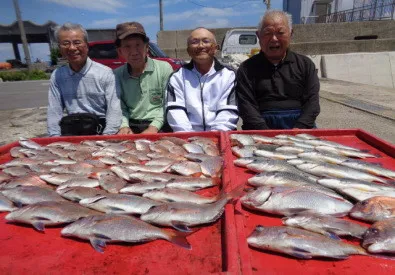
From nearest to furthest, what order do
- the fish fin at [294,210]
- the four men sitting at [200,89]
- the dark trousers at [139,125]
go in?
the fish fin at [294,210], the four men sitting at [200,89], the dark trousers at [139,125]

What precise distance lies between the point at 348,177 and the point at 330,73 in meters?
15.5

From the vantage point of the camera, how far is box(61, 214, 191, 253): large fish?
60.5 inches

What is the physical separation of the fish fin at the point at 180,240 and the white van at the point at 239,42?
13.7 m

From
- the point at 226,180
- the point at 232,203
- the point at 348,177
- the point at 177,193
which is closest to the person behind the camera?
the point at 232,203

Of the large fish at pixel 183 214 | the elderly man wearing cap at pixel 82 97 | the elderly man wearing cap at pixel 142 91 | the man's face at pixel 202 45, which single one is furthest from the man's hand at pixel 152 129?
the large fish at pixel 183 214

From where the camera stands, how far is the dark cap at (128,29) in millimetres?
3770

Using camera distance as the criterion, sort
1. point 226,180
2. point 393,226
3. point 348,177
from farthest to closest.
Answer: point 348,177 → point 226,180 → point 393,226

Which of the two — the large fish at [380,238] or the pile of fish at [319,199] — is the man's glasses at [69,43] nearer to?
the pile of fish at [319,199]

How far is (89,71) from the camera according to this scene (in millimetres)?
3871

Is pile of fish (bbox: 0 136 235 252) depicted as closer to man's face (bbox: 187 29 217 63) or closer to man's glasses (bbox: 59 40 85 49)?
man's face (bbox: 187 29 217 63)

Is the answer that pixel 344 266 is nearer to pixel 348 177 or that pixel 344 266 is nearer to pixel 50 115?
pixel 348 177

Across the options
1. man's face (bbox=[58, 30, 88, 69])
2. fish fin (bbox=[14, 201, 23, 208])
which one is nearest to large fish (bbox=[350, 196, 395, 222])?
fish fin (bbox=[14, 201, 23, 208])

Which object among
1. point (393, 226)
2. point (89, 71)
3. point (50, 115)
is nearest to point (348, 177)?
point (393, 226)

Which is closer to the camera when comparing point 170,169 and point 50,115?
point 170,169
